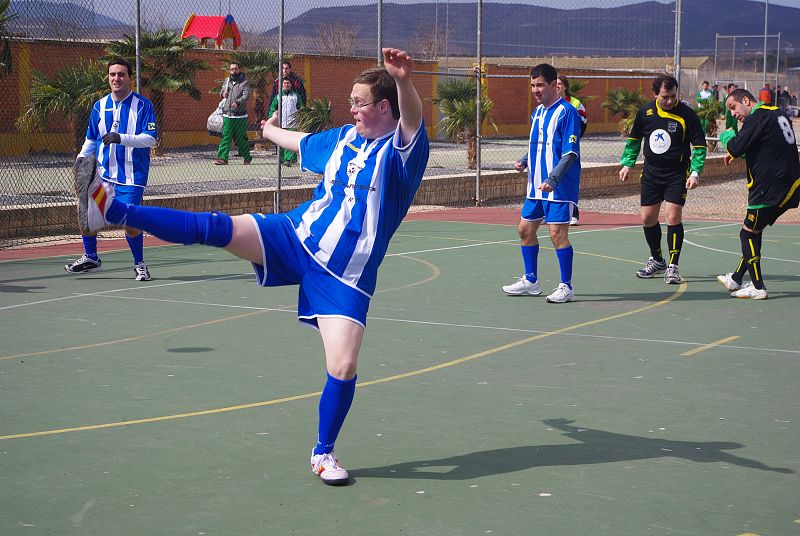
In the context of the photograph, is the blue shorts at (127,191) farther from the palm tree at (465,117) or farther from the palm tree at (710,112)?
the palm tree at (710,112)

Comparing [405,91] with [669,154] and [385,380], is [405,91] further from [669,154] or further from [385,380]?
[669,154]

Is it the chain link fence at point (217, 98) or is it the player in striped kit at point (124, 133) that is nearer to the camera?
the player in striped kit at point (124, 133)

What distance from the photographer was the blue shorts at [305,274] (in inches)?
204

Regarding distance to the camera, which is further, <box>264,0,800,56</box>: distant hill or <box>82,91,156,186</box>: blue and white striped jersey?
<box>264,0,800,56</box>: distant hill

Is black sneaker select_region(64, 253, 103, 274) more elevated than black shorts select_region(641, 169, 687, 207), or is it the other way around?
black shorts select_region(641, 169, 687, 207)

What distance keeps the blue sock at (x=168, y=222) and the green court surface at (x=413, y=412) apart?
3.65ft

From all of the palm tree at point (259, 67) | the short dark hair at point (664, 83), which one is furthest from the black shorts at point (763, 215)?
the palm tree at point (259, 67)

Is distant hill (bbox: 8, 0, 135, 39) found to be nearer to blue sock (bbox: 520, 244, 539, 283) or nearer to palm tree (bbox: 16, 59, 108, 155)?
palm tree (bbox: 16, 59, 108, 155)

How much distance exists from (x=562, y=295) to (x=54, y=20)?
434 inches

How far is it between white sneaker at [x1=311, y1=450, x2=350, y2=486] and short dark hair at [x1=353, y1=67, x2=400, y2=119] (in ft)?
5.28

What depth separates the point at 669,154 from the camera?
38.3 ft

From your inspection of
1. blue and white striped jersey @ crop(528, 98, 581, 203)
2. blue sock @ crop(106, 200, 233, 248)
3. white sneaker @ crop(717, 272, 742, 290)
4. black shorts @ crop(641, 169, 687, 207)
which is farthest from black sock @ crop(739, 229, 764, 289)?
blue sock @ crop(106, 200, 233, 248)

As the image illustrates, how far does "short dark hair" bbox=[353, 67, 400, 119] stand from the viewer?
17.1ft

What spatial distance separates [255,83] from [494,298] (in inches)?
729
